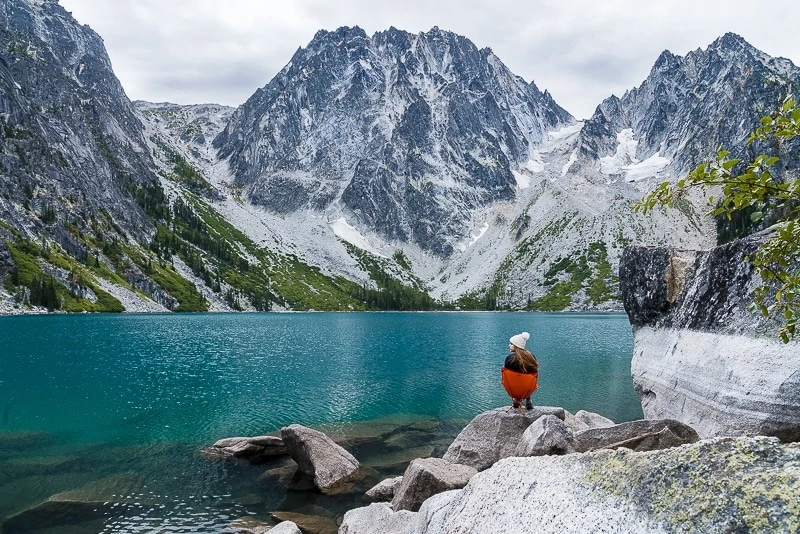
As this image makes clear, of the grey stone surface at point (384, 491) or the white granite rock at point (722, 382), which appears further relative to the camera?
the grey stone surface at point (384, 491)

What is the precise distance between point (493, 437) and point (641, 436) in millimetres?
8431

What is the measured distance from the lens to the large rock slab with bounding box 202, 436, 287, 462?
3014cm

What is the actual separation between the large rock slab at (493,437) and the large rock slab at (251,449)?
12.4 meters

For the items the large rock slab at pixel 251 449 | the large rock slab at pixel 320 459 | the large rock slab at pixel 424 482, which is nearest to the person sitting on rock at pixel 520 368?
the large rock slab at pixel 424 482

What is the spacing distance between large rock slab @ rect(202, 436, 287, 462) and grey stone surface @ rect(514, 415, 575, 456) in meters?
17.9

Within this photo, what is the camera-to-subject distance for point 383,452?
32156 millimetres

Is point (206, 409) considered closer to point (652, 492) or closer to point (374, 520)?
point (374, 520)

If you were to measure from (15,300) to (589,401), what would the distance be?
179593 millimetres

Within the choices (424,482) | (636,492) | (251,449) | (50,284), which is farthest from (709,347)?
(50,284)

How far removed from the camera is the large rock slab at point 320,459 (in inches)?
1020

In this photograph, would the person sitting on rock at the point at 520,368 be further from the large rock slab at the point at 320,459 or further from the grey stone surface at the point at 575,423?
the large rock slab at the point at 320,459

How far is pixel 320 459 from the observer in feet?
87.9

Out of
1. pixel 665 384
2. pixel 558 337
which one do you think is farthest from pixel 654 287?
pixel 558 337

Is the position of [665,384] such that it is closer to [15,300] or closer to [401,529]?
[401,529]
